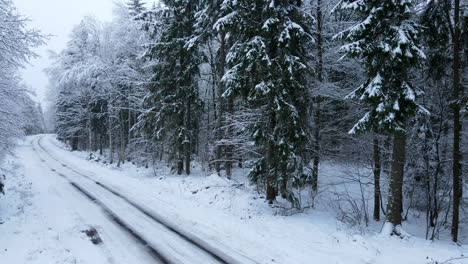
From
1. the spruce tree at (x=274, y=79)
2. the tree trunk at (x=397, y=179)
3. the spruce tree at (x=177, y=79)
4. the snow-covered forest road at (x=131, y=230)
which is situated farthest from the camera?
the spruce tree at (x=177, y=79)

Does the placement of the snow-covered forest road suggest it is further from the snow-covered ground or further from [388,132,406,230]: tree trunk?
[388,132,406,230]: tree trunk

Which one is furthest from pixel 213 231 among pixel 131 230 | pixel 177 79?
pixel 177 79

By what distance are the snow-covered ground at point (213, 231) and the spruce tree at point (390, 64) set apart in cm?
141

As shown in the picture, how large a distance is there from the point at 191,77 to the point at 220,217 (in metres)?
10.2

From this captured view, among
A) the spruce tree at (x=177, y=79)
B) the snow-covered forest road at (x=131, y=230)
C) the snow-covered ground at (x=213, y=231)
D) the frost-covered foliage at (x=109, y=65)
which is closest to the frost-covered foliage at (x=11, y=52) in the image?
the snow-covered ground at (x=213, y=231)

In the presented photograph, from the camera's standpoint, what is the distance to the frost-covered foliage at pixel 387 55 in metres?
7.61

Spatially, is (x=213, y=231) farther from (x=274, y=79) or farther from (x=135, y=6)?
(x=135, y=6)

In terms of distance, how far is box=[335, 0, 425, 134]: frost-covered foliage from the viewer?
7609 millimetres

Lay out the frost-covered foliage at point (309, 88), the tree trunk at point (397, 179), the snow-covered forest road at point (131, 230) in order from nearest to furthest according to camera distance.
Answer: the snow-covered forest road at point (131, 230), the frost-covered foliage at point (309, 88), the tree trunk at point (397, 179)

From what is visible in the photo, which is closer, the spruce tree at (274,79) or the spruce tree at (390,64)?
the spruce tree at (390,64)

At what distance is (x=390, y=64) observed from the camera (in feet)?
26.3

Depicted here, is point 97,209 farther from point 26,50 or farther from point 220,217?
point 26,50

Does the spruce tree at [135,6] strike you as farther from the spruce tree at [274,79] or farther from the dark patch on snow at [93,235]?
the dark patch on snow at [93,235]

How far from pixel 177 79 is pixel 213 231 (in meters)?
10.8
